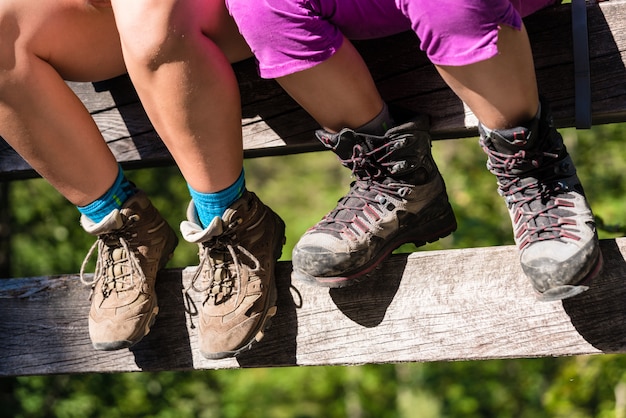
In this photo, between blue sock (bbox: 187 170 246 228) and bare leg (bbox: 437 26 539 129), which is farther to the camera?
blue sock (bbox: 187 170 246 228)

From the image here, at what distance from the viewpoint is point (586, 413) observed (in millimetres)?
4633

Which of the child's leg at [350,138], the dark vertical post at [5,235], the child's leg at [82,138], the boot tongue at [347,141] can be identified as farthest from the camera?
the dark vertical post at [5,235]

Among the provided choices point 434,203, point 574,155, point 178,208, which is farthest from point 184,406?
point 434,203

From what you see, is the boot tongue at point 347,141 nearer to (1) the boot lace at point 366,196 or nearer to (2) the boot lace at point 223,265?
(1) the boot lace at point 366,196

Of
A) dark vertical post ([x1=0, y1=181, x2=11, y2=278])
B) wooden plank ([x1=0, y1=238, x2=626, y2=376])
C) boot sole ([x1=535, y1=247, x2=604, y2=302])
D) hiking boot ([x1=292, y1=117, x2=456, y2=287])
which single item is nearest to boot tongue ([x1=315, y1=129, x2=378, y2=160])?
hiking boot ([x1=292, y1=117, x2=456, y2=287])

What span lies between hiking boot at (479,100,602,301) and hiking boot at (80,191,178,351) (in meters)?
0.82

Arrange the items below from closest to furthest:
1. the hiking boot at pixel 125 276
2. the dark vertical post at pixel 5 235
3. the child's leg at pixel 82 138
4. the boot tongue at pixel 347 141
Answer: the boot tongue at pixel 347 141, the child's leg at pixel 82 138, the hiking boot at pixel 125 276, the dark vertical post at pixel 5 235

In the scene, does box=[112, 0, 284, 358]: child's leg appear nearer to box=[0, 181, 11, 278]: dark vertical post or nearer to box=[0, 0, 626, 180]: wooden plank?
box=[0, 0, 626, 180]: wooden plank

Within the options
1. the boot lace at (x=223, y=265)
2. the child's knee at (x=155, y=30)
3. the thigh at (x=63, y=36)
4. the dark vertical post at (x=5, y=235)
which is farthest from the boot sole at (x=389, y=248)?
the dark vertical post at (x=5, y=235)

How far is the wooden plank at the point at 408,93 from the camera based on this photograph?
62.8 inches

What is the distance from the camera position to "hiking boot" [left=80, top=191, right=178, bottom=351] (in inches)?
68.6

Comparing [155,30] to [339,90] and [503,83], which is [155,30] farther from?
[503,83]

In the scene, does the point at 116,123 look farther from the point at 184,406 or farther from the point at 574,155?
the point at 574,155

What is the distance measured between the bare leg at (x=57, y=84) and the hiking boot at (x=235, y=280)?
0.92 ft
